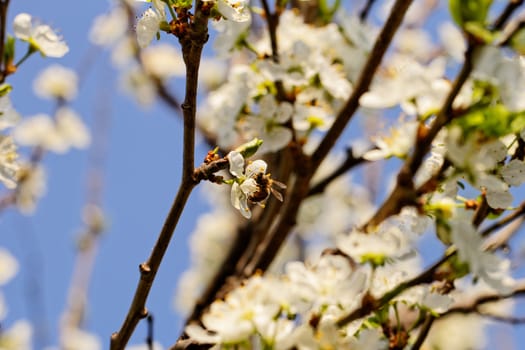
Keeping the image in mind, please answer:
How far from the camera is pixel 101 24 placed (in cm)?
335

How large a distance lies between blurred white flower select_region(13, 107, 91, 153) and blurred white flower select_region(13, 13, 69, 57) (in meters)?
1.68

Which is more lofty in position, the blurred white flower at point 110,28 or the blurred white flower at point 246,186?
the blurred white flower at point 246,186

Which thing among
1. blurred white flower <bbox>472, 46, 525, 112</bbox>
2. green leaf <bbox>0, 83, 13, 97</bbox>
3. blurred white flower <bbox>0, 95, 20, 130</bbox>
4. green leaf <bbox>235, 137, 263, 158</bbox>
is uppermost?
blurred white flower <bbox>472, 46, 525, 112</bbox>

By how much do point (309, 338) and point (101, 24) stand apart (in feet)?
9.27

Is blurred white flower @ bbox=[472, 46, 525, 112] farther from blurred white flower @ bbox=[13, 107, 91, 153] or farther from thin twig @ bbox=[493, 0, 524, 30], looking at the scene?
blurred white flower @ bbox=[13, 107, 91, 153]

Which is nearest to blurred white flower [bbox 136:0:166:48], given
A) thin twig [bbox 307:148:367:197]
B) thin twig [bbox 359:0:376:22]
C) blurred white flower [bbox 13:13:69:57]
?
blurred white flower [bbox 13:13:69:57]

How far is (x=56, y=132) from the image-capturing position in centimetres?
307

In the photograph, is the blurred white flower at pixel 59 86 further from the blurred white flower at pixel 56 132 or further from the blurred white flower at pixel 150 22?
the blurred white flower at pixel 150 22

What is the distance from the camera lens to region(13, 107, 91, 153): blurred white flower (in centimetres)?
295

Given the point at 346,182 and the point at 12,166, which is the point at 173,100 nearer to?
the point at 346,182

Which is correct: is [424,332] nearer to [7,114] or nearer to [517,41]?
[517,41]

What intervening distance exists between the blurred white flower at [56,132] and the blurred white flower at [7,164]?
172cm

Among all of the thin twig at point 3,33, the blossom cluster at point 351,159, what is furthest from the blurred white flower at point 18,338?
the thin twig at point 3,33

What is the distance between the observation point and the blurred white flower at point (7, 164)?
1.14 metres
